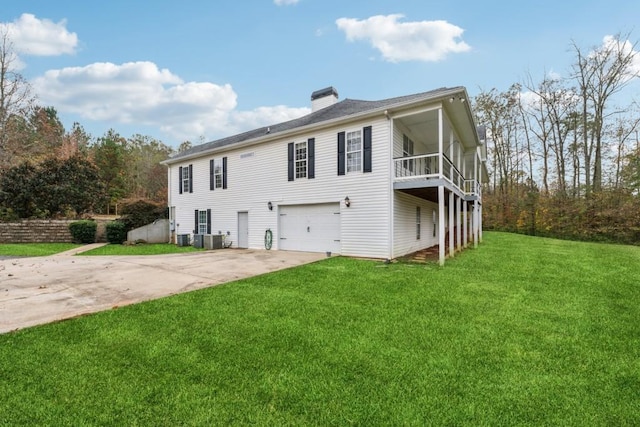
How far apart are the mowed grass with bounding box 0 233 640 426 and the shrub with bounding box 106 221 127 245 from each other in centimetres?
1288

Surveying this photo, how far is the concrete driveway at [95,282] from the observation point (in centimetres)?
439

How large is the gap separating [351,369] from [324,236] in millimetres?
8155

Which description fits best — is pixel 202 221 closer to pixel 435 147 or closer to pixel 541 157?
pixel 435 147

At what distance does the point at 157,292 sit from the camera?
215 inches

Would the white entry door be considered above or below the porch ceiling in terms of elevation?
below

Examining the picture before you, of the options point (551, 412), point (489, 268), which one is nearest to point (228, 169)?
point (489, 268)

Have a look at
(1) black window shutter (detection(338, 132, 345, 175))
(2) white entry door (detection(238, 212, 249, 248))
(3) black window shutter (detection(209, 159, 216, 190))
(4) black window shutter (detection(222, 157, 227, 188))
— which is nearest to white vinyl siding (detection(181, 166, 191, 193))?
(3) black window shutter (detection(209, 159, 216, 190))

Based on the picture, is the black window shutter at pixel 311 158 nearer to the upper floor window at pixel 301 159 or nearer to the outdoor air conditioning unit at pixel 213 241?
the upper floor window at pixel 301 159

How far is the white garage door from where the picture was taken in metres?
10.7

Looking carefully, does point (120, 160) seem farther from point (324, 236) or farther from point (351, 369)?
point (351, 369)

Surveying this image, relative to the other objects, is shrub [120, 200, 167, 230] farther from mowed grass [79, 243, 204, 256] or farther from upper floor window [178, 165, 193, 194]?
mowed grass [79, 243, 204, 256]

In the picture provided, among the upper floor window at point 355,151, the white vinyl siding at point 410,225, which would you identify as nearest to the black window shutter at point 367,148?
the upper floor window at point 355,151

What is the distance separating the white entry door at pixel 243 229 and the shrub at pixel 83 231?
26.6 ft

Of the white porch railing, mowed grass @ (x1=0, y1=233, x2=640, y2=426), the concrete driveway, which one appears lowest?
mowed grass @ (x1=0, y1=233, x2=640, y2=426)
